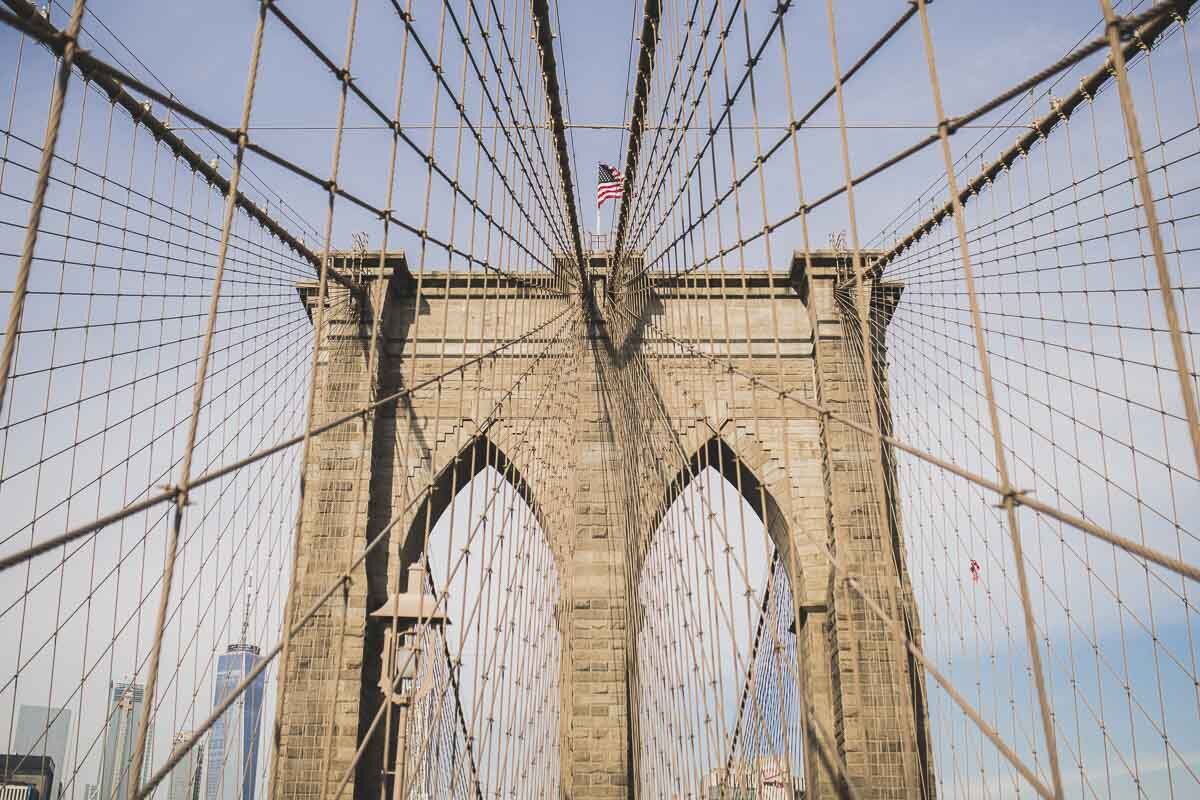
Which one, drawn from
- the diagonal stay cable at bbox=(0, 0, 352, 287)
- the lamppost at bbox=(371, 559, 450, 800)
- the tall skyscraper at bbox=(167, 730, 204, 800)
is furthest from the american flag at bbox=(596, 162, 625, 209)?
the tall skyscraper at bbox=(167, 730, 204, 800)

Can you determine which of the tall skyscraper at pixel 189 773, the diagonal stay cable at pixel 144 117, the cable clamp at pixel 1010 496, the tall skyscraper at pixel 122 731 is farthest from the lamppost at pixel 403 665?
the cable clamp at pixel 1010 496

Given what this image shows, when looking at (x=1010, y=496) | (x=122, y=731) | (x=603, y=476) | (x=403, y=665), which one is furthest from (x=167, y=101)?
(x=122, y=731)

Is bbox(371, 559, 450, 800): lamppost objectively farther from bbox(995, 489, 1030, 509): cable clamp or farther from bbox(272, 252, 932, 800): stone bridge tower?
bbox(995, 489, 1030, 509): cable clamp

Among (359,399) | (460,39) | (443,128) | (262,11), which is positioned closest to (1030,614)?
(262,11)

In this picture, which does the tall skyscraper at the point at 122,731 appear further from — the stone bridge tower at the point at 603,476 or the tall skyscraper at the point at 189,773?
the stone bridge tower at the point at 603,476

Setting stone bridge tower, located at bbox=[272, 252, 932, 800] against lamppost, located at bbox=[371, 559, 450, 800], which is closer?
lamppost, located at bbox=[371, 559, 450, 800]

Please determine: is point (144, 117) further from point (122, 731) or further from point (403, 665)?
point (122, 731)
